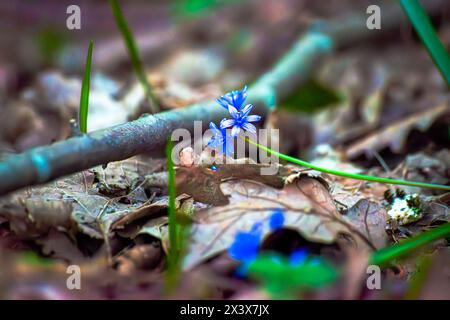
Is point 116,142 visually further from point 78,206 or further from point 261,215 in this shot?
point 261,215

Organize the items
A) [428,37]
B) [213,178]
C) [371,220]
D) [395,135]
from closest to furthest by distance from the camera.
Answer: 1. [371,220]
2. [213,178]
3. [428,37]
4. [395,135]

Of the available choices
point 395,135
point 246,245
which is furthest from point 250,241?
point 395,135

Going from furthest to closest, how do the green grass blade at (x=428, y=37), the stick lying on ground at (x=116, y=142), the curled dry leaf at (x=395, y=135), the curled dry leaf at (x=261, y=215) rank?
the curled dry leaf at (x=395, y=135)
the green grass blade at (x=428, y=37)
the curled dry leaf at (x=261, y=215)
the stick lying on ground at (x=116, y=142)

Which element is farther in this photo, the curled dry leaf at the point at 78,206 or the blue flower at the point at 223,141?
the blue flower at the point at 223,141

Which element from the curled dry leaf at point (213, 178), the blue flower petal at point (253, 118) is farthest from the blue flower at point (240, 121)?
the curled dry leaf at point (213, 178)

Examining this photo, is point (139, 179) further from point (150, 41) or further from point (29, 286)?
point (150, 41)

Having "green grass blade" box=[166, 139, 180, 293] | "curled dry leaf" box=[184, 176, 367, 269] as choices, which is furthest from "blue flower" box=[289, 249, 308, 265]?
"green grass blade" box=[166, 139, 180, 293]

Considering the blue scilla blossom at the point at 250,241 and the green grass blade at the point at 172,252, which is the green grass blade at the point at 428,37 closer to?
the blue scilla blossom at the point at 250,241

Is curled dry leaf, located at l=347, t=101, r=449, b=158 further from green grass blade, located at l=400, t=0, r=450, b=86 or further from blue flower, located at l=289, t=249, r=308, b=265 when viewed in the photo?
blue flower, located at l=289, t=249, r=308, b=265
